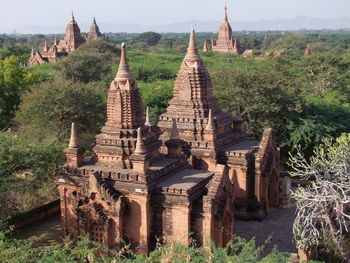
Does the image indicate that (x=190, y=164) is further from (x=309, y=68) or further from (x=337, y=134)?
(x=309, y=68)

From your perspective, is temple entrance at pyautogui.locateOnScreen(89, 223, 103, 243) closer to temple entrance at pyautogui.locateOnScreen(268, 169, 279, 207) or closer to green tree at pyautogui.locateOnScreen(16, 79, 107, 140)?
temple entrance at pyautogui.locateOnScreen(268, 169, 279, 207)

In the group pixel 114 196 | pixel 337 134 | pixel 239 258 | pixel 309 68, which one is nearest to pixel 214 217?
pixel 114 196

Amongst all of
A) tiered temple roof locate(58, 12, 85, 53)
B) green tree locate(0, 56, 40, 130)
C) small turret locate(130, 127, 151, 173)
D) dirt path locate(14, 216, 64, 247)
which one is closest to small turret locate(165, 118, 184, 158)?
small turret locate(130, 127, 151, 173)

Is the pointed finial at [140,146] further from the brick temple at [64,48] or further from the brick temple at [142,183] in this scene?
the brick temple at [64,48]

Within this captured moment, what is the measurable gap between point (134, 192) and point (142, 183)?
48 centimetres

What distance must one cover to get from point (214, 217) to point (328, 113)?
2155 cm

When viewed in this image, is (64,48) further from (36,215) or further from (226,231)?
(226,231)

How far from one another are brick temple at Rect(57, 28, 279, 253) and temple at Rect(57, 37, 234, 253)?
35 mm

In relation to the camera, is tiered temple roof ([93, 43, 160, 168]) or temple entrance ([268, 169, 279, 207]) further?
temple entrance ([268, 169, 279, 207])

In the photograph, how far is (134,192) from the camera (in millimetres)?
16406

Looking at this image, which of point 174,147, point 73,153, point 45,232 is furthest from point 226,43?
point 73,153

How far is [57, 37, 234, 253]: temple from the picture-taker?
16297 mm

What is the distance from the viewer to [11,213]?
65.2ft

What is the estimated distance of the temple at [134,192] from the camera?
16.3 meters
